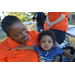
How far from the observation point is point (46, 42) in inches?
40.8

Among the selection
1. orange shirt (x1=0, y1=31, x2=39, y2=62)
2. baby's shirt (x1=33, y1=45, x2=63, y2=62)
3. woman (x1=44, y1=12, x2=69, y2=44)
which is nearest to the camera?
orange shirt (x1=0, y1=31, x2=39, y2=62)

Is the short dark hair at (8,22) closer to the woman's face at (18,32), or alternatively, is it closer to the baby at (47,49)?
the woman's face at (18,32)

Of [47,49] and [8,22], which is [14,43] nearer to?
[8,22]

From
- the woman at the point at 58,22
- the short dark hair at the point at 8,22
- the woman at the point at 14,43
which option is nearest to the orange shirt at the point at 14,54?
the woman at the point at 14,43

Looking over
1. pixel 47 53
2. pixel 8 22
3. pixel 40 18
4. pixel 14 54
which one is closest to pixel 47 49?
pixel 47 53

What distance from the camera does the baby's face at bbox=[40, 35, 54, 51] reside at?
1020 millimetres

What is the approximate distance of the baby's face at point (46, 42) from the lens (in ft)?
3.35

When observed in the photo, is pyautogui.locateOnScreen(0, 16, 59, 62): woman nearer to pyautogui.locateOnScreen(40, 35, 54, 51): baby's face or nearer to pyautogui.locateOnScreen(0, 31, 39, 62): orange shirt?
pyautogui.locateOnScreen(0, 31, 39, 62): orange shirt

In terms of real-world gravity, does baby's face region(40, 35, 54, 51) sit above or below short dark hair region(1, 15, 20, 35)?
below

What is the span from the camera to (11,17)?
0.94 m

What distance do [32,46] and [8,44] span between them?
331 mm

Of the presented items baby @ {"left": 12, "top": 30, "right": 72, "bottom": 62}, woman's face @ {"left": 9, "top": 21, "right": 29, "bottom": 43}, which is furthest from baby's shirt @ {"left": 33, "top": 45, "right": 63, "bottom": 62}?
woman's face @ {"left": 9, "top": 21, "right": 29, "bottom": 43}
